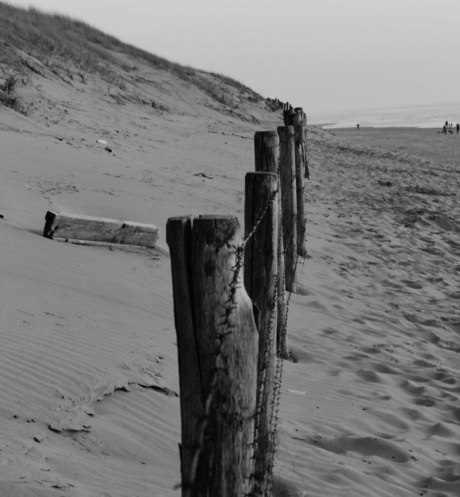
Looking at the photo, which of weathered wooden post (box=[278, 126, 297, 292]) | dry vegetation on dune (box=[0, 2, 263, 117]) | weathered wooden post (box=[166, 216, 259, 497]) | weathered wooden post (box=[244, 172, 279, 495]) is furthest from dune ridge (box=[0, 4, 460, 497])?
dry vegetation on dune (box=[0, 2, 263, 117])

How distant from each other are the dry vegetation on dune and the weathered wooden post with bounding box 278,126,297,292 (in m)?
10.8

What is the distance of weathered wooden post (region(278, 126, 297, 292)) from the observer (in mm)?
7453

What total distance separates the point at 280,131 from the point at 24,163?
200 inches

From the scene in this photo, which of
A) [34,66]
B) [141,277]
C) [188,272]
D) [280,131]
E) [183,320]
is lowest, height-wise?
[141,277]

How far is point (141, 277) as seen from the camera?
23.5ft

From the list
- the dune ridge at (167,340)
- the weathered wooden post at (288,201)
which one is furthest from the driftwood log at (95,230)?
the weathered wooden post at (288,201)

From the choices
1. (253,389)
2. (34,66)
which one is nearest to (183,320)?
(253,389)

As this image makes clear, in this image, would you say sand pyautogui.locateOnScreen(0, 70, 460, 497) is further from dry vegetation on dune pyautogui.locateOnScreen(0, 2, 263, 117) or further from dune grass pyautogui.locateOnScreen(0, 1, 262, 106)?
dune grass pyautogui.locateOnScreen(0, 1, 262, 106)

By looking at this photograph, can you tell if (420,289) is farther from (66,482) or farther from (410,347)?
(66,482)

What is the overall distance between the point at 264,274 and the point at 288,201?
158 inches

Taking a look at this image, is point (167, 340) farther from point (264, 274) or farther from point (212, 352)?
point (212, 352)

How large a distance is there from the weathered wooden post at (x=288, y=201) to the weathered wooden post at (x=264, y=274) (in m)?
3.68

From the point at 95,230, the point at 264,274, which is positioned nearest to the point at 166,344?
the point at 264,274

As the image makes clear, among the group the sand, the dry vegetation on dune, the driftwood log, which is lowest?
the sand
